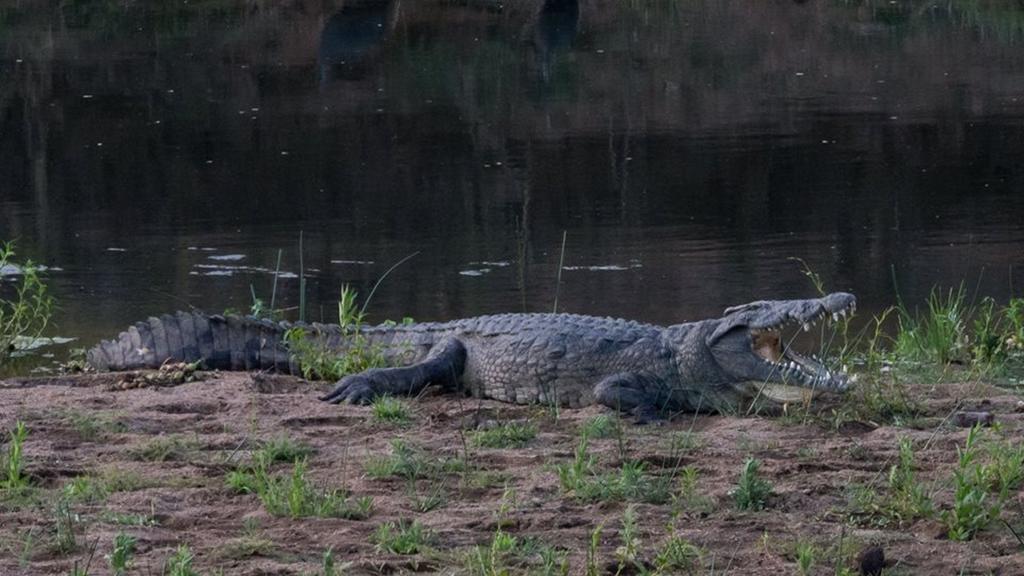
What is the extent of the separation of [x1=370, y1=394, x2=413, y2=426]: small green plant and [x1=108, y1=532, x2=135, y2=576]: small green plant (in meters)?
1.59

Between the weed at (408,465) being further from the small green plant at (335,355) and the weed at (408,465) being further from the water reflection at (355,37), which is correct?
the water reflection at (355,37)

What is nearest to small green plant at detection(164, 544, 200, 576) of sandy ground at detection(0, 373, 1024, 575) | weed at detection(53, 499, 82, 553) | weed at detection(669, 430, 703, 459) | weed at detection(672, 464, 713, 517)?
sandy ground at detection(0, 373, 1024, 575)

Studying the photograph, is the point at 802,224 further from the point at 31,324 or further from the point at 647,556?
the point at 647,556

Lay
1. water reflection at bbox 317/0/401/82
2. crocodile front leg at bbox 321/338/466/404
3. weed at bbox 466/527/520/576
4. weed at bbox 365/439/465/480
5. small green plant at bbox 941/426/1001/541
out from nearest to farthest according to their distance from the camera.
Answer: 1. weed at bbox 466/527/520/576
2. small green plant at bbox 941/426/1001/541
3. weed at bbox 365/439/465/480
4. crocodile front leg at bbox 321/338/466/404
5. water reflection at bbox 317/0/401/82

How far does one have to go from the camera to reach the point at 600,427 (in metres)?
4.52

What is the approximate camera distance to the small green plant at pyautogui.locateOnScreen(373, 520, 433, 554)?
327 centimetres

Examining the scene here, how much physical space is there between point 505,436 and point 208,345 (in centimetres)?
188

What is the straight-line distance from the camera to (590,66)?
1827 centimetres

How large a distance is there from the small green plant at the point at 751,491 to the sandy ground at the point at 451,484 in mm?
36

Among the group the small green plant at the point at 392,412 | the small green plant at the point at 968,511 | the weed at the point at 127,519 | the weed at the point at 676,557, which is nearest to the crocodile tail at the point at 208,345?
the small green plant at the point at 392,412

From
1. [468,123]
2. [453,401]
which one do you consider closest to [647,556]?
[453,401]

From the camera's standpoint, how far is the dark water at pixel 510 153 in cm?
829

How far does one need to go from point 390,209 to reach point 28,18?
13.3 m

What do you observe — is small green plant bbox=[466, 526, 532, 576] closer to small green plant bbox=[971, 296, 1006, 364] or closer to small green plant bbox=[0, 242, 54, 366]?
small green plant bbox=[971, 296, 1006, 364]
